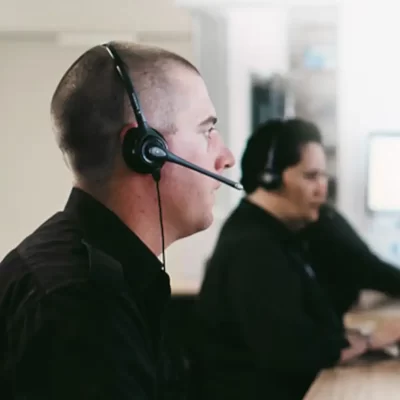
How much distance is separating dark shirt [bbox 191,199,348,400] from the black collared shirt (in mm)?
692

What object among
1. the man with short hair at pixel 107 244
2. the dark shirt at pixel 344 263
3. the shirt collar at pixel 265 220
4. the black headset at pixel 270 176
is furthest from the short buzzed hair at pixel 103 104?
the dark shirt at pixel 344 263

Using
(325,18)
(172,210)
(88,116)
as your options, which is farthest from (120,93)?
(325,18)

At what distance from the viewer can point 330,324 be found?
1715 millimetres

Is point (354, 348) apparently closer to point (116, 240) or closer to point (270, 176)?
point (270, 176)

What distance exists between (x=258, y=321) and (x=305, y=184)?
20.1 inches

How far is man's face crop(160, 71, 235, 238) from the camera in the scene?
896 millimetres

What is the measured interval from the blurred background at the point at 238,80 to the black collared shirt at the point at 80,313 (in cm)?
158

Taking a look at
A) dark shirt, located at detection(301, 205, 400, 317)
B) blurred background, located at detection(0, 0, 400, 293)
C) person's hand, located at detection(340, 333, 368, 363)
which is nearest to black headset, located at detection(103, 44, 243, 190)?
person's hand, located at detection(340, 333, 368, 363)

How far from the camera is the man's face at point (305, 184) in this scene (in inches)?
73.3

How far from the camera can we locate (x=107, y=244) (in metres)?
0.84

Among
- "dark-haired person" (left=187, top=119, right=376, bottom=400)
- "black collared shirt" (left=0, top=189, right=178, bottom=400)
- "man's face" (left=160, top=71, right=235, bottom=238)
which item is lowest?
"dark-haired person" (left=187, top=119, right=376, bottom=400)

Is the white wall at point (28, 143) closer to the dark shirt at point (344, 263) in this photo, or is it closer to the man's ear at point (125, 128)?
the dark shirt at point (344, 263)

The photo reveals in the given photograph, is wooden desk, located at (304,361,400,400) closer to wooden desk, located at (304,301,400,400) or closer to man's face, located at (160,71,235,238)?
wooden desk, located at (304,301,400,400)

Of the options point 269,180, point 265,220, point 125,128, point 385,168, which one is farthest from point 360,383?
point 385,168
